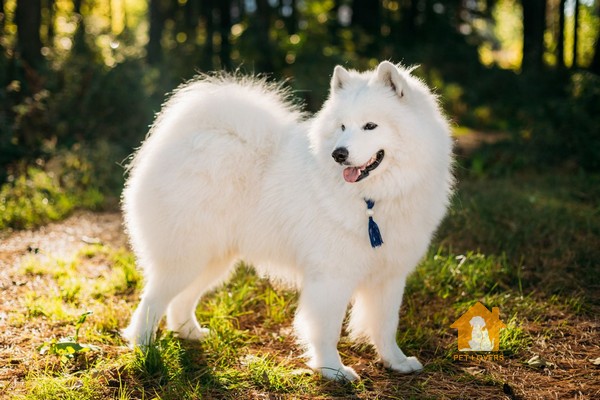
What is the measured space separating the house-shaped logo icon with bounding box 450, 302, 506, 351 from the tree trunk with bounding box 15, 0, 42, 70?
24.2 ft

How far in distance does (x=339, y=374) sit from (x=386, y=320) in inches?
17.5

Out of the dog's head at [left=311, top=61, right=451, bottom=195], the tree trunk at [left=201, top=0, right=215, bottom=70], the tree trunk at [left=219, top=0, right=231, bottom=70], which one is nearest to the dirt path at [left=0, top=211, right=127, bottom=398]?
the dog's head at [left=311, top=61, right=451, bottom=195]

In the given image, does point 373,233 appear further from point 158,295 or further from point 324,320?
point 158,295

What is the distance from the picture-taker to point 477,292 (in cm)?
411

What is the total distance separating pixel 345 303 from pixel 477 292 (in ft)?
4.83

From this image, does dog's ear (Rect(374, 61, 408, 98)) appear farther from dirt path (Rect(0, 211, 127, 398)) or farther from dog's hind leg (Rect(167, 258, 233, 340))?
dirt path (Rect(0, 211, 127, 398))

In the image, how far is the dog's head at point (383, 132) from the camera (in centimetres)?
285

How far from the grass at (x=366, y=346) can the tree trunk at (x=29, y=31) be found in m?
4.62

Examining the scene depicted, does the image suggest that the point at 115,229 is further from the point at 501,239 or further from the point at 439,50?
the point at 439,50

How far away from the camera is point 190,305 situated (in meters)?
3.67

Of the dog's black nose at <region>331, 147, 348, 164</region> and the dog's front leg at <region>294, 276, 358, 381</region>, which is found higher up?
the dog's black nose at <region>331, 147, 348, 164</region>

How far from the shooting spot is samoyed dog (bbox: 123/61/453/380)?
9.65 feet

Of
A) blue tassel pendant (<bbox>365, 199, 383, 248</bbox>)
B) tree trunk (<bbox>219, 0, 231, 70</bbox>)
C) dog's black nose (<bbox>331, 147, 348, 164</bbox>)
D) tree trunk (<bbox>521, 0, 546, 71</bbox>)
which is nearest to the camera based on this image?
dog's black nose (<bbox>331, 147, 348, 164</bbox>)

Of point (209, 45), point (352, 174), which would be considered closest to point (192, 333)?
point (352, 174)
